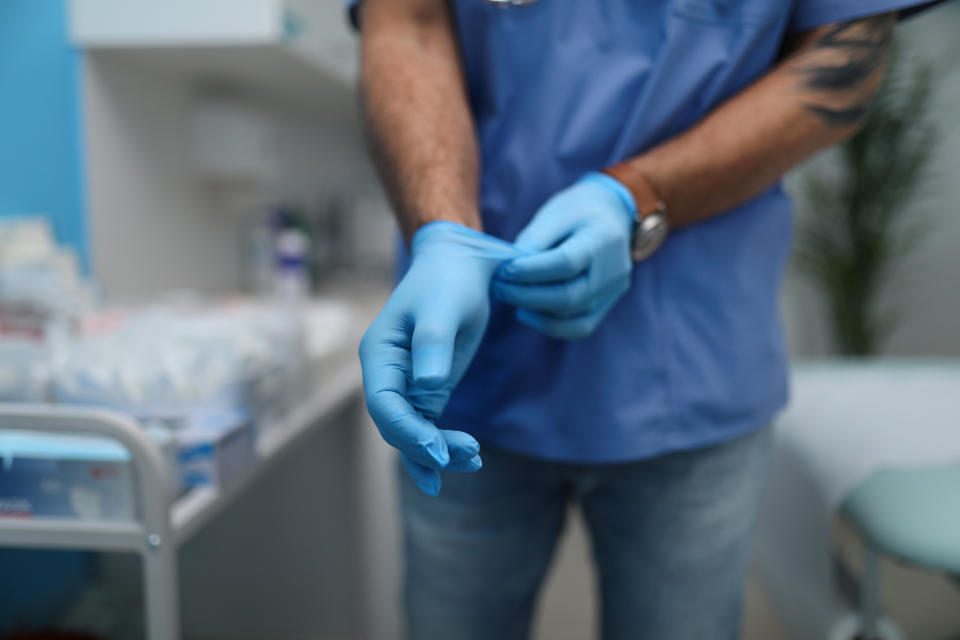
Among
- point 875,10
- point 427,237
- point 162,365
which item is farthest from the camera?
point 162,365

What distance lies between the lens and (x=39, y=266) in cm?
112

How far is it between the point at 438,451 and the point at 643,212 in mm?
304

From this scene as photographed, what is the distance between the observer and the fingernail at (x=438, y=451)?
374mm

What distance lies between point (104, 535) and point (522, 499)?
1.34ft

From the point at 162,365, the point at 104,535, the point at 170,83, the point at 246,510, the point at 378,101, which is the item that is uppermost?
the point at 170,83

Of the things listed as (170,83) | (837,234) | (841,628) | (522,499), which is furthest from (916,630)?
(170,83)

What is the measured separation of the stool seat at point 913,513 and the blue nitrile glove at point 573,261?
22.6 inches

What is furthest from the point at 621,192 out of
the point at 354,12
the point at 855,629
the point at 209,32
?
the point at 209,32

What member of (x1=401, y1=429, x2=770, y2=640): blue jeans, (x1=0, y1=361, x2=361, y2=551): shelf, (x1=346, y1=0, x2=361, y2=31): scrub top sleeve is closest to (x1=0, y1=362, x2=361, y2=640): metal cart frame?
(x1=0, y1=361, x2=361, y2=551): shelf

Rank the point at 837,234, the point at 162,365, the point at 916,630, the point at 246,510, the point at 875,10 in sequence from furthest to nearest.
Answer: the point at 837,234 < the point at 246,510 < the point at 916,630 < the point at 162,365 < the point at 875,10

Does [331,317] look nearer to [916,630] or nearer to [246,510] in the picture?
[246,510]

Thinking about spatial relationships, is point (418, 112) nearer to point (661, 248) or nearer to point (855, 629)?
point (661, 248)

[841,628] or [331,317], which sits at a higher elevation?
[331,317]

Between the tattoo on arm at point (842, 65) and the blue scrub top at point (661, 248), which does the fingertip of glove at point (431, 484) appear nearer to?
the blue scrub top at point (661, 248)
